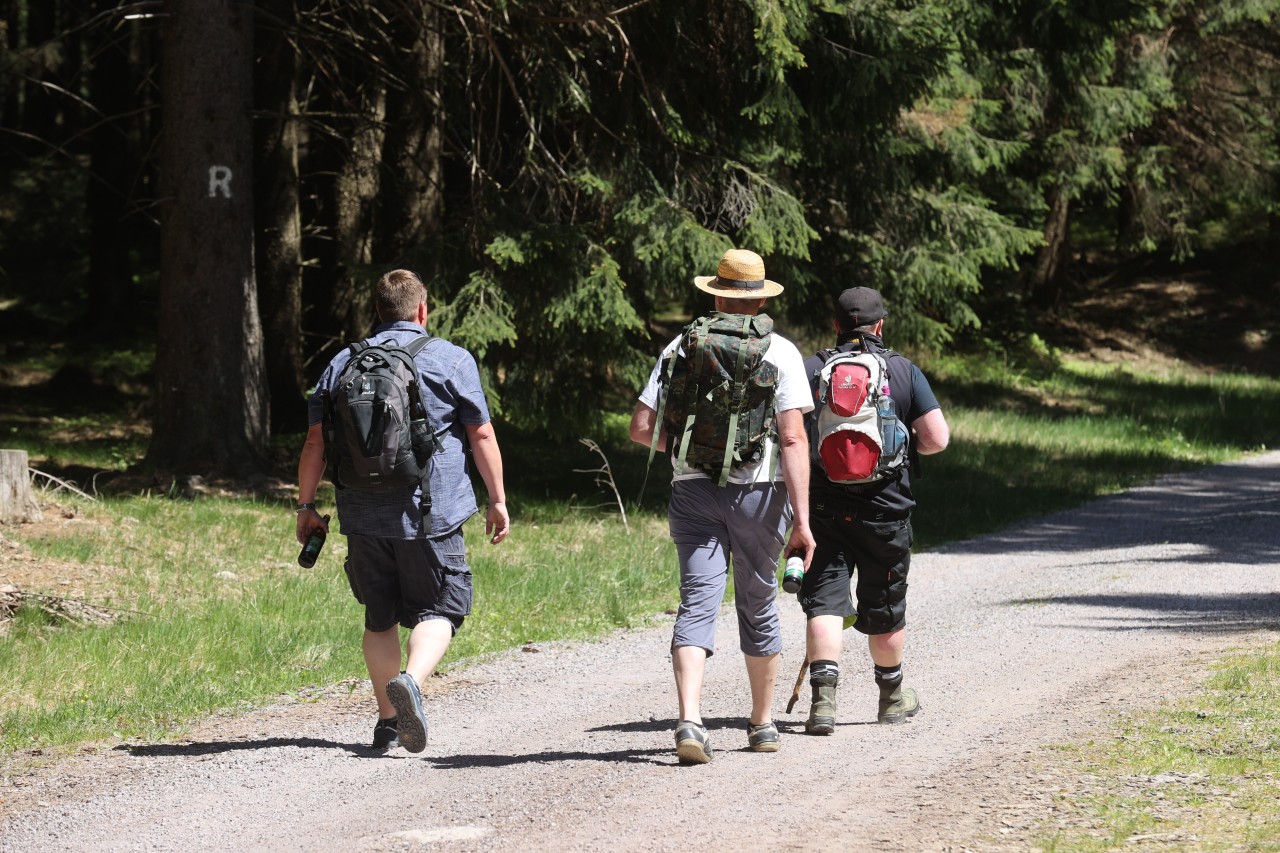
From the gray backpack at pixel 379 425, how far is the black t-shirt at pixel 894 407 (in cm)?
166

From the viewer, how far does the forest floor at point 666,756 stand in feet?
15.4

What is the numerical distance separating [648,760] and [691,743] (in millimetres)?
351

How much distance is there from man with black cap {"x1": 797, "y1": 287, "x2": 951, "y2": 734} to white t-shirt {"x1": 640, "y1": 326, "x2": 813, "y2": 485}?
0.51m

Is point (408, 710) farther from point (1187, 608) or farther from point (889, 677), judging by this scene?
point (1187, 608)

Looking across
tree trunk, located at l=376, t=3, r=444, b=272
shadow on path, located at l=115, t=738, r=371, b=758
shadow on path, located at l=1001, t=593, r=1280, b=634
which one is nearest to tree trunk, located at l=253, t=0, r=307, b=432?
tree trunk, located at l=376, t=3, r=444, b=272

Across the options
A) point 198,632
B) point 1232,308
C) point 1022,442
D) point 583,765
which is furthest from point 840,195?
point 1232,308

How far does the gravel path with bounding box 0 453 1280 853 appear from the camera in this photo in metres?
4.68

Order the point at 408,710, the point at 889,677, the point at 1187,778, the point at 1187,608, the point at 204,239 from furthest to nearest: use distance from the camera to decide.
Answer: the point at 204,239 → the point at 1187,608 → the point at 889,677 → the point at 408,710 → the point at 1187,778

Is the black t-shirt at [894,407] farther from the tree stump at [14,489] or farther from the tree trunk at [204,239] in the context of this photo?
the tree trunk at [204,239]

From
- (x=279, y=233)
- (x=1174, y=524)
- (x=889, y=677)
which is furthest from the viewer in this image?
(x=279, y=233)

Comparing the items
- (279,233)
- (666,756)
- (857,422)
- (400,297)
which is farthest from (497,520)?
(279,233)

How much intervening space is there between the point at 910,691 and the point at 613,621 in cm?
306

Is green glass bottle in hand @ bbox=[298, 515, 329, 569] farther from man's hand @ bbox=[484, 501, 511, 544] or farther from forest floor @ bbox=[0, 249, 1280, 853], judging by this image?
forest floor @ bbox=[0, 249, 1280, 853]

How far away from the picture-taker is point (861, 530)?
5.93 metres
